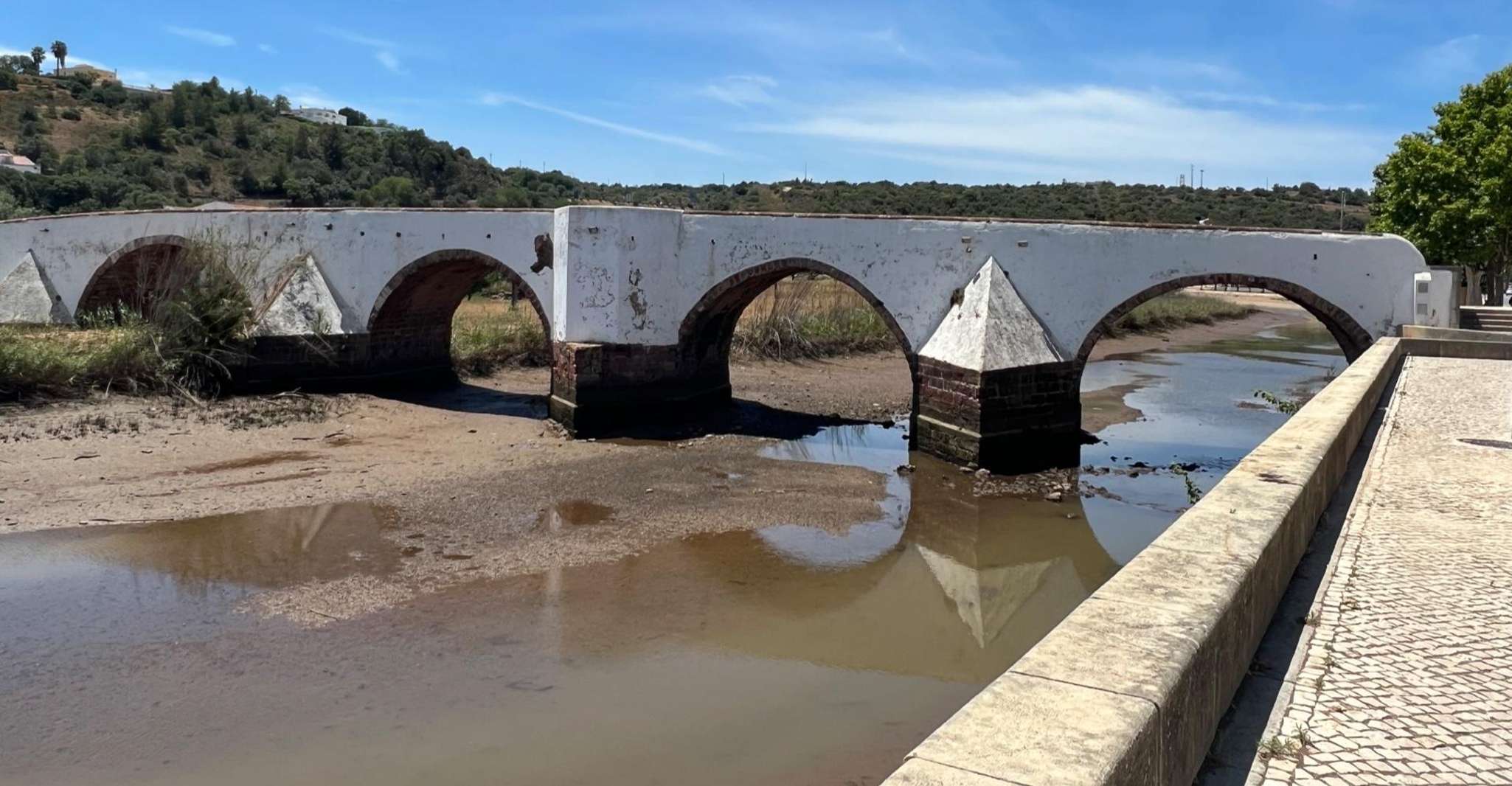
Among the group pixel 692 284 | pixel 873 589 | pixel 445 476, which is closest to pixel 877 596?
pixel 873 589

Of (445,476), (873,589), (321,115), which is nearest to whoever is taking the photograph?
(873,589)

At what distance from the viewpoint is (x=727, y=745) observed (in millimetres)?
5609

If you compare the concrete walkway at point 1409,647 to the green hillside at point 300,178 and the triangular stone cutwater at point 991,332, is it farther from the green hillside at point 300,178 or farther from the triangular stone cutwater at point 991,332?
the green hillside at point 300,178

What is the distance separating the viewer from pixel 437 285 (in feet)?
56.6

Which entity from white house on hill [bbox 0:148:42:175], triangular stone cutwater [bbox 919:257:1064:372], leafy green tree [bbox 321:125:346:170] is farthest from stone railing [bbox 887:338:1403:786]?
leafy green tree [bbox 321:125:346:170]

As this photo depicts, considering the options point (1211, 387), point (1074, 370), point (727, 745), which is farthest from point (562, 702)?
point (1211, 387)

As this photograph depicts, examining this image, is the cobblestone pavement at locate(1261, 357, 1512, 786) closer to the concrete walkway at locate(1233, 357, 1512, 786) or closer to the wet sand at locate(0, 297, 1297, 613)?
the concrete walkway at locate(1233, 357, 1512, 786)

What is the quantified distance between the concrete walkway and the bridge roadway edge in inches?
7.7

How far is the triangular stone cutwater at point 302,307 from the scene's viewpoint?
16.0 m

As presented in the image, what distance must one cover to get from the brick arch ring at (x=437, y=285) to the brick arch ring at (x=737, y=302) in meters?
2.13

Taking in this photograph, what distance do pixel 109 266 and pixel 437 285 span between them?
6258mm

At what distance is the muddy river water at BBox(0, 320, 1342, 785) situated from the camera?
215 inches

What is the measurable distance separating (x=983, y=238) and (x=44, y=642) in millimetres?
10357

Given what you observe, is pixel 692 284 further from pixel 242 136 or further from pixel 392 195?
pixel 242 136
